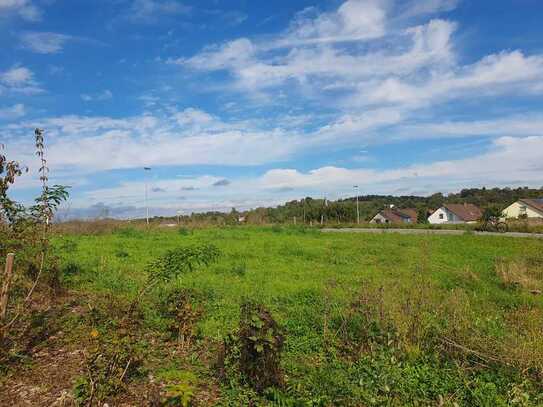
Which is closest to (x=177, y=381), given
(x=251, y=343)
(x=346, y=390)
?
(x=251, y=343)

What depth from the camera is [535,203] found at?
52250mm

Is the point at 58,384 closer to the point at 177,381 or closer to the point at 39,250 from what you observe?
the point at 177,381

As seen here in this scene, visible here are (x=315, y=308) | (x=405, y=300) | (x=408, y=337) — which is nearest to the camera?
(x=408, y=337)

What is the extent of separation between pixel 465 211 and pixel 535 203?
1019 centimetres

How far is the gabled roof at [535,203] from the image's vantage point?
169 feet

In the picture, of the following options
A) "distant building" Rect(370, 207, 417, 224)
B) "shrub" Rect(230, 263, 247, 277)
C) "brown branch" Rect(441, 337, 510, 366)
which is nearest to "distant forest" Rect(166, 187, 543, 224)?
"distant building" Rect(370, 207, 417, 224)

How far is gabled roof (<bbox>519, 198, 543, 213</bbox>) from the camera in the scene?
5141 cm

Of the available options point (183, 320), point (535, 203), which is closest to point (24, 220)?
point (183, 320)

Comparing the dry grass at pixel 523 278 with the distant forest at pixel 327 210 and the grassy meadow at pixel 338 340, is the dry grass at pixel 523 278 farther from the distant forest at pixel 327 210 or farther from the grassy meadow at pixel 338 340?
the distant forest at pixel 327 210

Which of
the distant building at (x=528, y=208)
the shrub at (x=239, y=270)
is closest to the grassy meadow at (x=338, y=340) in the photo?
the shrub at (x=239, y=270)

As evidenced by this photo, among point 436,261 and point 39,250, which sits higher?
point 39,250

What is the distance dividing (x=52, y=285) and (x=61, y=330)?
1.83 metres

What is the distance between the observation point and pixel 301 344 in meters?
5.03

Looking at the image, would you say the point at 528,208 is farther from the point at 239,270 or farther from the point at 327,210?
the point at 239,270
